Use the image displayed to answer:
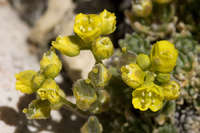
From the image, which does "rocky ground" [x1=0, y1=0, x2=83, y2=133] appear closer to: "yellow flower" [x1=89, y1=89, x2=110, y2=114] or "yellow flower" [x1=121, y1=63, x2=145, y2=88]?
"yellow flower" [x1=89, y1=89, x2=110, y2=114]

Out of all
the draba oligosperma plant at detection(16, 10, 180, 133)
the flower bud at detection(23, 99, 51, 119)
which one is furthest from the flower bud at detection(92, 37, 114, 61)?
the flower bud at detection(23, 99, 51, 119)

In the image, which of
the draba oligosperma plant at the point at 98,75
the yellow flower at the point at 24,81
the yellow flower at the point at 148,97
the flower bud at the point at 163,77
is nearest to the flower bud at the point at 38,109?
the draba oligosperma plant at the point at 98,75

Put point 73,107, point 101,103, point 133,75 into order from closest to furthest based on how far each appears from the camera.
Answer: point 133,75
point 73,107
point 101,103

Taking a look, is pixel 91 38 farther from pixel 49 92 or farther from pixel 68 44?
pixel 49 92

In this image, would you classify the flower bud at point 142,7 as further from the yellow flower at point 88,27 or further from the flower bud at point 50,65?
the flower bud at point 50,65

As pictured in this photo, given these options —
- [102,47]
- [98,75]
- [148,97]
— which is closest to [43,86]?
[98,75]
